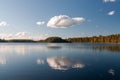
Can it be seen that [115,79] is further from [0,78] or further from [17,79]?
[0,78]

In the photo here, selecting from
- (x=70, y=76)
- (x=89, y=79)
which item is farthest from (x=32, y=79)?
(x=89, y=79)

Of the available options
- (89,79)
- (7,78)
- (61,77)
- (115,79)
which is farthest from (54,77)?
(115,79)

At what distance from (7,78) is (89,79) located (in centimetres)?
1024

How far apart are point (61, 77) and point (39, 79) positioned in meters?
2.93

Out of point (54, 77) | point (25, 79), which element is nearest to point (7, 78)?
point (25, 79)

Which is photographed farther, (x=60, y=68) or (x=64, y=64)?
(x=64, y=64)

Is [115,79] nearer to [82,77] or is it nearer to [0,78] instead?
[82,77]

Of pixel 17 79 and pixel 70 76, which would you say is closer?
pixel 17 79

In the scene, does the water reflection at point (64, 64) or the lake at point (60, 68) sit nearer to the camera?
the lake at point (60, 68)

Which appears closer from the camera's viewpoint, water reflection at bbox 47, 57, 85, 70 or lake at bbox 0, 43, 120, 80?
lake at bbox 0, 43, 120, 80

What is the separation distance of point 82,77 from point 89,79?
130 centimetres

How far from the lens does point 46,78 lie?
74.3ft

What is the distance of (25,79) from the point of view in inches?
868

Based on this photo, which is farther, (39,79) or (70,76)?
(70,76)
